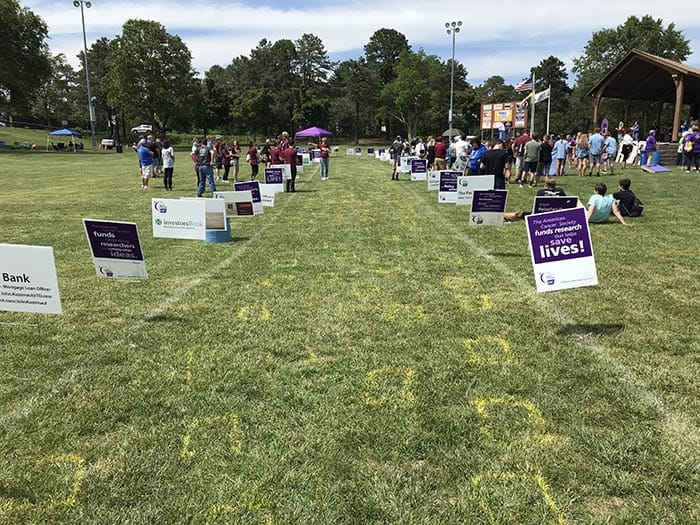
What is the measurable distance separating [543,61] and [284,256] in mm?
118806

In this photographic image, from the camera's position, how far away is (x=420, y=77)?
7456 centimetres

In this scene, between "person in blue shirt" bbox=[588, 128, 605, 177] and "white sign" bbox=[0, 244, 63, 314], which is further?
"person in blue shirt" bbox=[588, 128, 605, 177]

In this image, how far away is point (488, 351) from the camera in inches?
189

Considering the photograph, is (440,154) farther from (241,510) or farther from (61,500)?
(61,500)

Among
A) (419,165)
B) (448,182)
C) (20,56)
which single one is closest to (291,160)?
(419,165)

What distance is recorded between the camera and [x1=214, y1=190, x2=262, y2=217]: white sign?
1062 centimetres

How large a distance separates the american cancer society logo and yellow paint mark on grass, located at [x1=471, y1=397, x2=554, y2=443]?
1.84m

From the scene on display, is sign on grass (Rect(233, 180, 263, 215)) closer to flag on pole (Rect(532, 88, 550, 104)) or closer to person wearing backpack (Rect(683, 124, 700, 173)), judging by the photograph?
person wearing backpack (Rect(683, 124, 700, 173))

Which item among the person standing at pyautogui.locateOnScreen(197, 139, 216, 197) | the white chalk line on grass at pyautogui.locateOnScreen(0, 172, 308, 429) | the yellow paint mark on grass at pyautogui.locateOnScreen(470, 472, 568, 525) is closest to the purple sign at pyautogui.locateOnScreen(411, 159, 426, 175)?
the person standing at pyautogui.locateOnScreen(197, 139, 216, 197)

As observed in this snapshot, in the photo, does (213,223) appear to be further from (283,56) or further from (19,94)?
(283,56)

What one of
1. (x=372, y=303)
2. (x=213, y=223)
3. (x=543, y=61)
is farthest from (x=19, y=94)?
(x=543, y=61)

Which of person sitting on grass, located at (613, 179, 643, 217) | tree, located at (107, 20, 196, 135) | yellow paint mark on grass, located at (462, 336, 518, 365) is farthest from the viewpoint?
tree, located at (107, 20, 196, 135)

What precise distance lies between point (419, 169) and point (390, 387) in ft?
58.4

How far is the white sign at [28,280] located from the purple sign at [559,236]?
4.77m
